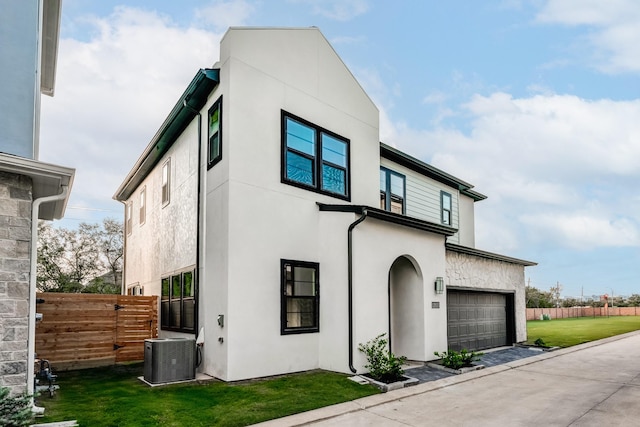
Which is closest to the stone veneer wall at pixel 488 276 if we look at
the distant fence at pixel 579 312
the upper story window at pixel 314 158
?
the upper story window at pixel 314 158

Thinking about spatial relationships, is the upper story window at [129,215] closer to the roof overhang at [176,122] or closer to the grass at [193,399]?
the roof overhang at [176,122]

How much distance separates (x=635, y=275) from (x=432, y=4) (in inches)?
2472

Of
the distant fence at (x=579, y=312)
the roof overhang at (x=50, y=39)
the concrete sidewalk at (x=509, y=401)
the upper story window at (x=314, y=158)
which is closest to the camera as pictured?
the concrete sidewalk at (x=509, y=401)

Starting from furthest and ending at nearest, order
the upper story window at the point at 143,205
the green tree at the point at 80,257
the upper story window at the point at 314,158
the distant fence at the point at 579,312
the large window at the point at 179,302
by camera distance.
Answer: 1. the distant fence at the point at 579,312
2. the green tree at the point at 80,257
3. the upper story window at the point at 143,205
4. the large window at the point at 179,302
5. the upper story window at the point at 314,158

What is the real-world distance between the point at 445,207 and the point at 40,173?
581 inches

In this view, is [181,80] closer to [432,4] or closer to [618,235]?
[432,4]

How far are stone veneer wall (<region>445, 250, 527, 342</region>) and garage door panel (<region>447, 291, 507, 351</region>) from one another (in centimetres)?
33

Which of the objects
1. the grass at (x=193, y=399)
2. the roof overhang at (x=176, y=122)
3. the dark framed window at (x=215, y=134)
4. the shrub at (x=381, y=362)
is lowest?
the grass at (x=193, y=399)

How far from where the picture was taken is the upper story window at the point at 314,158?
33.2 ft

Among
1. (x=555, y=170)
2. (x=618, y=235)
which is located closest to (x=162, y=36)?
(x=555, y=170)

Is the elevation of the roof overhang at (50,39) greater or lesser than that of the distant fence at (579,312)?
greater

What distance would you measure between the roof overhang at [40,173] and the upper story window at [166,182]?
6.79m

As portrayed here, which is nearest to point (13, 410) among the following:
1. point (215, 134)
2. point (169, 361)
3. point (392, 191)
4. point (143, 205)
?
point (169, 361)

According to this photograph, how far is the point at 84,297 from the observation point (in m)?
11.1
